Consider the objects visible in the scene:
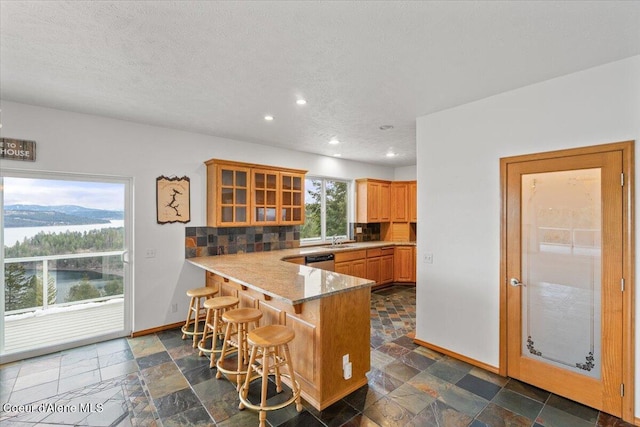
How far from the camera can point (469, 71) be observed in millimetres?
2334

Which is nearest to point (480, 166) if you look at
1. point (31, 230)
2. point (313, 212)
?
point (313, 212)

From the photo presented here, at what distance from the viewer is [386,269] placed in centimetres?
600

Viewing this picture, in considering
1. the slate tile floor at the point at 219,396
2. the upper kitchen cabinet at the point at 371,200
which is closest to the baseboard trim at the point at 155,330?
the slate tile floor at the point at 219,396

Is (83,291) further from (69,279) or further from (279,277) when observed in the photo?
(279,277)

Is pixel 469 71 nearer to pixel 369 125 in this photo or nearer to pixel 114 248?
pixel 369 125

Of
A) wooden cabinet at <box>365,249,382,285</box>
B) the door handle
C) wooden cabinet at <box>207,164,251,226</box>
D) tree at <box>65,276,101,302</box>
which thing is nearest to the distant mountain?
tree at <box>65,276,101,302</box>

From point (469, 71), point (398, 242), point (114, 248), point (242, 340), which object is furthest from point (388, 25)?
point (398, 242)

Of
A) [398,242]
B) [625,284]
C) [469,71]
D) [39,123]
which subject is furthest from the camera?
[398,242]

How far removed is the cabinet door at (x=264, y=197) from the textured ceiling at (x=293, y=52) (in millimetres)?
1358

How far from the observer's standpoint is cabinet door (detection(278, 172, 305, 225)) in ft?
15.6

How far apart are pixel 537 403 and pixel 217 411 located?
246cm

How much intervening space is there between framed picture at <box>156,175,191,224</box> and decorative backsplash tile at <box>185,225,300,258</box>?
0.23m

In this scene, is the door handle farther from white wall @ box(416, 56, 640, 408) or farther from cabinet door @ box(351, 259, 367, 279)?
cabinet door @ box(351, 259, 367, 279)

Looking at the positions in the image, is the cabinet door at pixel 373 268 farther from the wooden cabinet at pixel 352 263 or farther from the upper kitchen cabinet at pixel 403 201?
the upper kitchen cabinet at pixel 403 201
